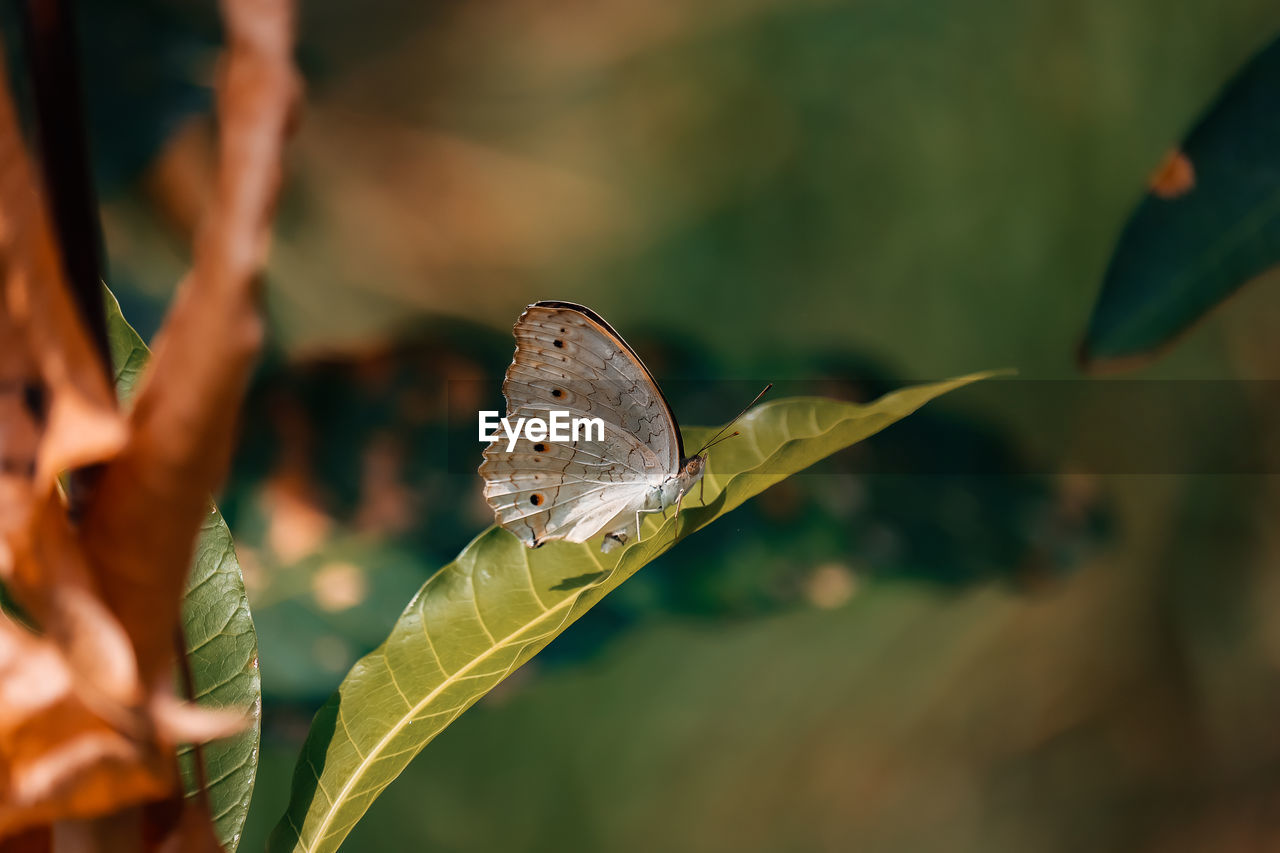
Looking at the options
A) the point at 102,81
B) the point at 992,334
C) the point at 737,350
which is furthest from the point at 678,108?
the point at 102,81

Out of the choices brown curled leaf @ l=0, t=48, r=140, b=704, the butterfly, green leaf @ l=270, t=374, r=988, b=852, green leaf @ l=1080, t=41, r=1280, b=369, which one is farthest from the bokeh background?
brown curled leaf @ l=0, t=48, r=140, b=704

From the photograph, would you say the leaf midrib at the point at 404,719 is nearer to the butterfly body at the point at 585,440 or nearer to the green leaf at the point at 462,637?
the green leaf at the point at 462,637

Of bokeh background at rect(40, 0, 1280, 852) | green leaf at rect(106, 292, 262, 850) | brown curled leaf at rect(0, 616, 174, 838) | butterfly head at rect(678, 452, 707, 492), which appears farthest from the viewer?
bokeh background at rect(40, 0, 1280, 852)

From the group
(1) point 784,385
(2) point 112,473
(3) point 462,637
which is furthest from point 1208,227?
(2) point 112,473

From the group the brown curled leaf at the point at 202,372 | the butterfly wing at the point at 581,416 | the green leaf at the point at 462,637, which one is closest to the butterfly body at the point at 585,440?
the butterfly wing at the point at 581,416

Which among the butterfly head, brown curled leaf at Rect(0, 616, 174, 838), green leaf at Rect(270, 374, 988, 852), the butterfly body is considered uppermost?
the butterfly body

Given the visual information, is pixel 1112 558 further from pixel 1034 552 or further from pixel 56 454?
pixel 56 454

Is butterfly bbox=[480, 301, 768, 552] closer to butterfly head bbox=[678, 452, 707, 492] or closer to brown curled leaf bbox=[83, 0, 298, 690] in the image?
butterfly head bbox=[678, 452, 707, 492]
